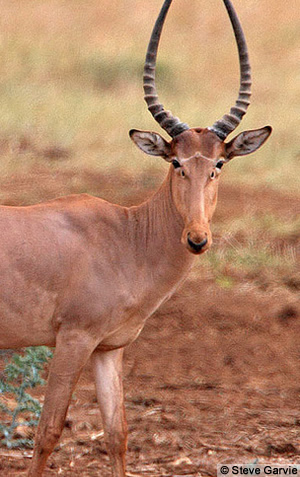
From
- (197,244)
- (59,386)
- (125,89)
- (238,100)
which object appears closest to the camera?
(197,244)

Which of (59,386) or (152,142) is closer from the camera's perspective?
(59,386)

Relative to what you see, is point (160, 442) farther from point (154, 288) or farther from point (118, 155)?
point (118, 155)

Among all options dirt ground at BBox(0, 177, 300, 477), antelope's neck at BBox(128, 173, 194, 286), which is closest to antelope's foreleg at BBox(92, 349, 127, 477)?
dirt ground at BBox(0, 177, 300, 477)

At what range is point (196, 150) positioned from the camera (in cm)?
718

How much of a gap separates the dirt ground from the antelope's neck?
161 centimetres

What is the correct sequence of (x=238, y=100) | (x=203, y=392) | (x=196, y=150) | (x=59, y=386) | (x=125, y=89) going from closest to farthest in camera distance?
(x=59, y=386), (x=196, y=150), (x=238, y=100), (x=203, y=392), (x=125, y=89)

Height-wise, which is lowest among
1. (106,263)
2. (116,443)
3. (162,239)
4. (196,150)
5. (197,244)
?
(116,443)

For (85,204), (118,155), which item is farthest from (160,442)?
(118,155)

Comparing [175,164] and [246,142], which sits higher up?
[246,142]

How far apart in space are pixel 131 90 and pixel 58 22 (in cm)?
467

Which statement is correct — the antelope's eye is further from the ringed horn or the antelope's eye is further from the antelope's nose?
the antelope's nose

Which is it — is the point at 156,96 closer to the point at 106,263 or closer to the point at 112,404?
the point at 106,263

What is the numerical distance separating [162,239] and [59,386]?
138 cm

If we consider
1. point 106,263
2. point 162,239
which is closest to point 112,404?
point 106,263
